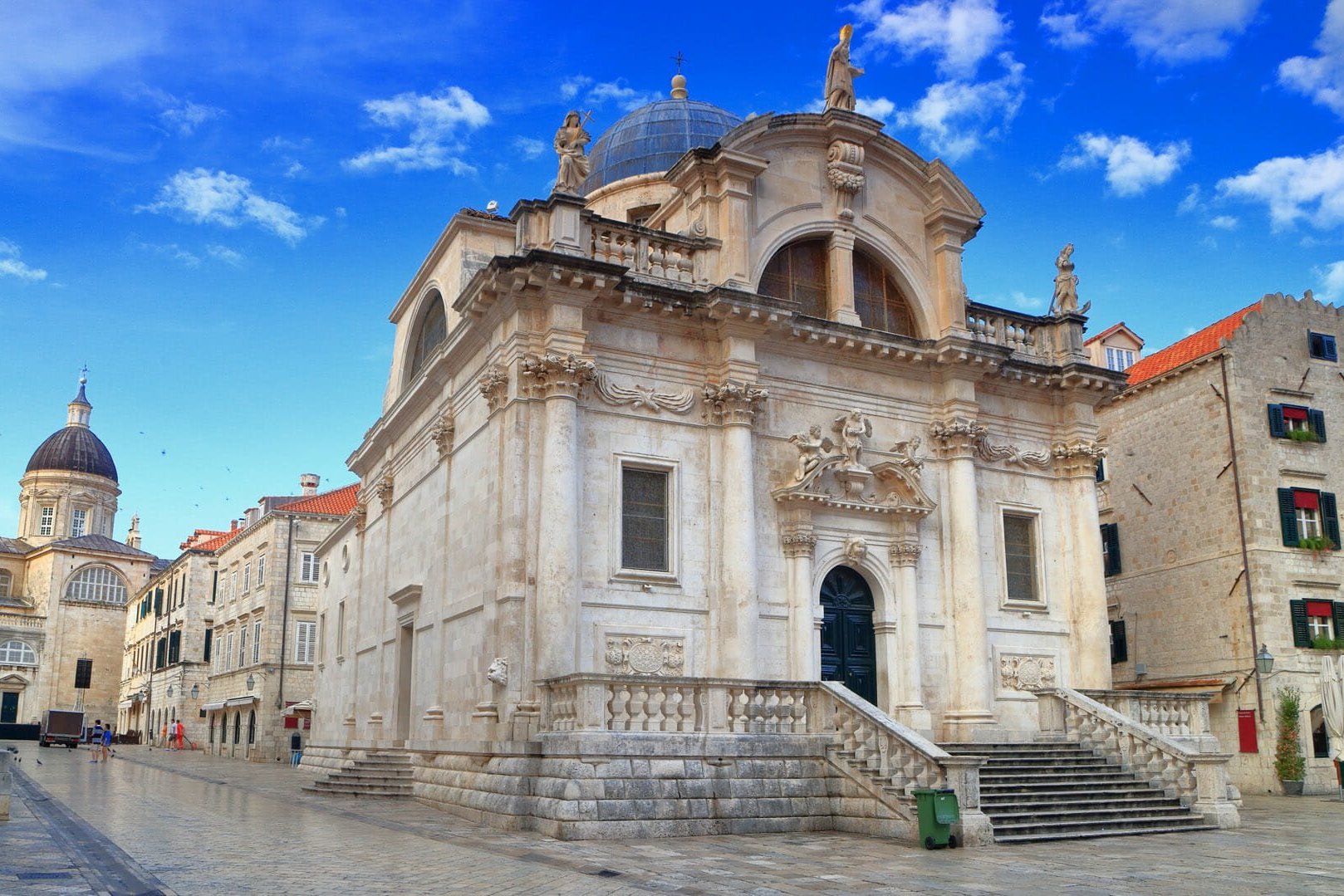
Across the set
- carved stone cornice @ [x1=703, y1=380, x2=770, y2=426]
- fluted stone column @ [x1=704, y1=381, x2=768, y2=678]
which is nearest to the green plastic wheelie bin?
fluted stone column @ [x1=704, y1=381, x2=768, y2=678]

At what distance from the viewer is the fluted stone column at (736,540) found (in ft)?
60.8

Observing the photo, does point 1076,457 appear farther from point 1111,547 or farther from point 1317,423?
point 1317,423

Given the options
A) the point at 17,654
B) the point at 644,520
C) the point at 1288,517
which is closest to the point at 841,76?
the point at 644,520

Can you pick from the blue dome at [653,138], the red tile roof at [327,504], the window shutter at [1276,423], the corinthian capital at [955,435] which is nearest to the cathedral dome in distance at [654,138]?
the blue dome at [653,138]

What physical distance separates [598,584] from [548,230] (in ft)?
19.7

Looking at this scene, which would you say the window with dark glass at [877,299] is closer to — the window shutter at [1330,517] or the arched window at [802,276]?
the arched window at [802,276]

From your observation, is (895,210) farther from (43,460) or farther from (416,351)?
(43,460)

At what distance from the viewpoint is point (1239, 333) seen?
29.6 m

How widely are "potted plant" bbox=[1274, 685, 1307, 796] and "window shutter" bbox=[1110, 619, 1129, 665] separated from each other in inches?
202

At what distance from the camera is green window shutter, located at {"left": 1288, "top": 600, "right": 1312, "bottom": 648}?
28.1 metres

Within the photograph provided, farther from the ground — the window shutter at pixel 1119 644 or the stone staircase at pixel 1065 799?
the window shutter at pixel 1119 644

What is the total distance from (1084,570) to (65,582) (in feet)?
257

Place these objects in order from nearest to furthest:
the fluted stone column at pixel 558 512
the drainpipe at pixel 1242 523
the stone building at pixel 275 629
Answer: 1. the fluted stone column at pixel 558 512
2. the drainpipe at pixel 1242 523
3. the stone building at pixel 275 629

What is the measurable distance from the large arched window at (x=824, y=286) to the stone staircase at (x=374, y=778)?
11451 millimetres
